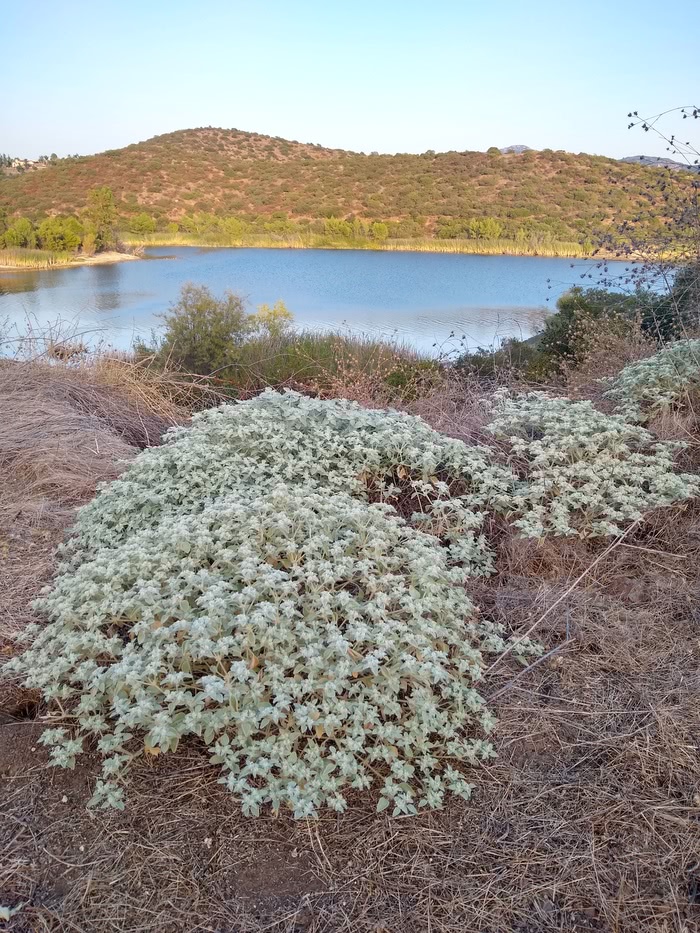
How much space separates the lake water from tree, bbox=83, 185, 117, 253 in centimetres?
135

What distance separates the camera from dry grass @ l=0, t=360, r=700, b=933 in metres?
1.52

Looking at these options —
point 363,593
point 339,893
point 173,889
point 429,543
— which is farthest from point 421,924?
point 429,543

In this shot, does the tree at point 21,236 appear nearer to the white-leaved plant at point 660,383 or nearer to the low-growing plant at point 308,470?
the low-growing plant at point 308,470

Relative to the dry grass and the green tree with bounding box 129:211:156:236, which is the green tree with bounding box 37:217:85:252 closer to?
the green tree with bounding box 129:211:156:236

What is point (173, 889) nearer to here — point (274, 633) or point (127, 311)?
point (274, 633)

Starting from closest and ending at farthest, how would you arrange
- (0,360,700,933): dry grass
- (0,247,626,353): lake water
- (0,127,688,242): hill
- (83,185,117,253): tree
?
1. (0,360,700,933): dry grass
2. (0,247,626,353): lake water
3. (83,185,117,253): tree
4. (0,127,688,242): hill

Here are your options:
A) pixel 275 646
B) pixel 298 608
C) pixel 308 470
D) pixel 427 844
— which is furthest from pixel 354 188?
pixel 427 844

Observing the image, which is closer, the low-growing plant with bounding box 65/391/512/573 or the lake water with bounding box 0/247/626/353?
the low-growing plant with bounding box 65/391/512/573

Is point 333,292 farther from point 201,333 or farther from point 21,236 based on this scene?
point 21,236

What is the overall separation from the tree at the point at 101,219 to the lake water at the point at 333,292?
1347 millimetres

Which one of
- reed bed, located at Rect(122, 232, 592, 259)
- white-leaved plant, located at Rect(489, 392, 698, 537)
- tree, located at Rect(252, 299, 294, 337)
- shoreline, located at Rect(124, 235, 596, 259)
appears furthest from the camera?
reed bed, located at Rect(122, 232, 592, 259)

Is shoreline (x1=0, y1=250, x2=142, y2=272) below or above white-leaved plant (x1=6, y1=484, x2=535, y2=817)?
above

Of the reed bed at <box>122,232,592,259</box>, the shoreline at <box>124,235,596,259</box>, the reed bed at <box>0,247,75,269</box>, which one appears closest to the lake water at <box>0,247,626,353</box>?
the reed bed at <box>0,247,75,269</box>

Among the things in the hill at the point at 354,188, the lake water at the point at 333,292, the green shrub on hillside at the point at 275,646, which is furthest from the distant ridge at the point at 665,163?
the hill at the point at 354,188
